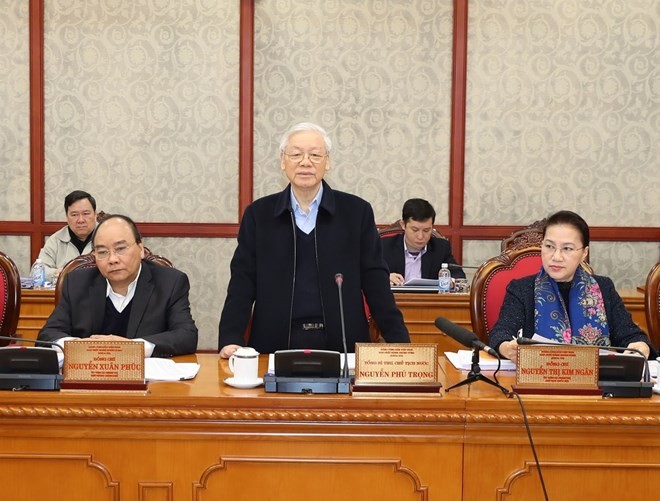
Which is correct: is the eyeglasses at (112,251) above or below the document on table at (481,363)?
above

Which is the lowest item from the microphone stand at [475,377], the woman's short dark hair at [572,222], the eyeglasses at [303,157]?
the microphone stand at [475,377]

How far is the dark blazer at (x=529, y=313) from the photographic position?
269cm

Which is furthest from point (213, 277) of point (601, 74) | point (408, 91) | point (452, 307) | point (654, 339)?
point (654, 339)

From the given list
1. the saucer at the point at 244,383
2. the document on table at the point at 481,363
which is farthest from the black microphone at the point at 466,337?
the saucer at the point at 244,383

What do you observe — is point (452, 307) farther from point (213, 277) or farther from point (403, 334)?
point (213, 277)

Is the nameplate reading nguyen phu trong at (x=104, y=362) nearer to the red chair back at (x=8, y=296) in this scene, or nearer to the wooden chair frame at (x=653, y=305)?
the red chair back at (x=8, y=296)

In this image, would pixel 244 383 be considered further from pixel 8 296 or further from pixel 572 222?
pixel 8 296

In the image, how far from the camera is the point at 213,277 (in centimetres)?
598

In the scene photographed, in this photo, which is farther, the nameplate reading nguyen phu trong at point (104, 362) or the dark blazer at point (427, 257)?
the dark blazer at point (427, 257)

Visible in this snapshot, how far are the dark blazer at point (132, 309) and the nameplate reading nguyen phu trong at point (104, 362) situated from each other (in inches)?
24.6

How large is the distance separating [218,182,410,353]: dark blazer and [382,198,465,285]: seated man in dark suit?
192 cm

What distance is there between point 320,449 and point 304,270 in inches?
34.4

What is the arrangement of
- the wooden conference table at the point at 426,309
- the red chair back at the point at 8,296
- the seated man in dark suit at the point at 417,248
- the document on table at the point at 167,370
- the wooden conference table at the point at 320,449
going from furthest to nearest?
the seated man in dark suit at the point at 417,248 < the wooden conference table at the point at 426,309 < the red chair back at the point at 8,296 < the document on table at the point at 167,370 < the wooden conference table at the point at 320,449

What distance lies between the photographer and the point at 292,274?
2693 millimetres
